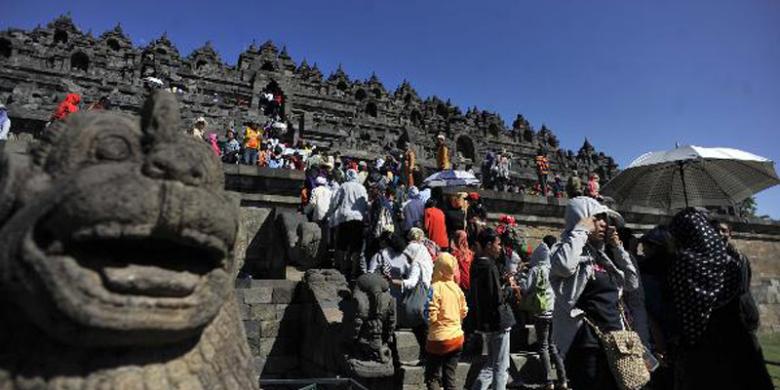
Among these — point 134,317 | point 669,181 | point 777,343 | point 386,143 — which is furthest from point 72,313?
point 386,143

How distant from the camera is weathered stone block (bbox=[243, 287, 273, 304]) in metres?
5.66

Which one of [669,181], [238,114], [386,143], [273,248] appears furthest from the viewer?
[386,143]

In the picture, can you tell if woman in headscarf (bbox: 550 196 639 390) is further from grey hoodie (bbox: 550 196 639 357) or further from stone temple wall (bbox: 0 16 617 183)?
stone temple wall (bbox: 0 16 617 183)

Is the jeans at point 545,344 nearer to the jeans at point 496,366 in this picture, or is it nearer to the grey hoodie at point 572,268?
the jeans at point 496,366

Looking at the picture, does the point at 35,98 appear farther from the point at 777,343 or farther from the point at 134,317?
the point at 777,343

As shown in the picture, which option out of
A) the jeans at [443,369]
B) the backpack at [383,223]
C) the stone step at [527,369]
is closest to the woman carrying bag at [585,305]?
the jeans at [443,369]

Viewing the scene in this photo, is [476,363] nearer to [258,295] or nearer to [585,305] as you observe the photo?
[585,305]

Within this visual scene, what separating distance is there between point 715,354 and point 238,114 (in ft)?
68.8

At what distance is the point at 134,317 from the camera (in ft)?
4.47

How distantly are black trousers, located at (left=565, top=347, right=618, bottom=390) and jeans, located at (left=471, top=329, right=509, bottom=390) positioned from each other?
132cm

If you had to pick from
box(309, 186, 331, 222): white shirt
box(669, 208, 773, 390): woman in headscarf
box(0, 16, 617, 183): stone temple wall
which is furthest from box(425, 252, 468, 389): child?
box(0, 16, 617, 183): stone temple wall

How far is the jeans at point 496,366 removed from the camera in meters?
4.48

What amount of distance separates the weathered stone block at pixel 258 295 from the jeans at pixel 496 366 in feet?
9.00

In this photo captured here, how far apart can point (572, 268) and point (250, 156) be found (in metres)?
8.38
